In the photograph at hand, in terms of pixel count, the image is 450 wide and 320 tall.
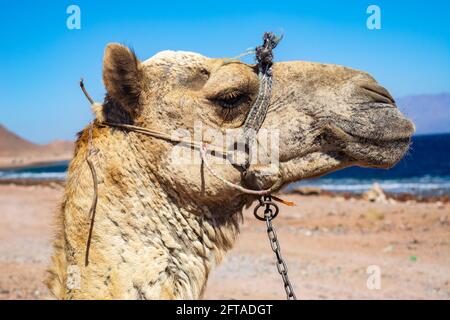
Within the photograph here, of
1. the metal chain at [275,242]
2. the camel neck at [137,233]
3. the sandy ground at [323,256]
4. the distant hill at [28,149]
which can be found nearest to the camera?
A: the camel neck at [137,233]

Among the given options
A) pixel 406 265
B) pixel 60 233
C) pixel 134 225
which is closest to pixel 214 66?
pixel 134 225

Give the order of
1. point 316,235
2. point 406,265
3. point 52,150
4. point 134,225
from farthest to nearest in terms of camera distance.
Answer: point 52,150 < point 316,235 < point 406,265 < point 134,225

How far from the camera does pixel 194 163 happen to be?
302 centimetres

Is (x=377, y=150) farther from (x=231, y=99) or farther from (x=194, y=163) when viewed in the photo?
(x=194, y=163)

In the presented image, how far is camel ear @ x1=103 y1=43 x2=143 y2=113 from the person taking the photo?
2.98 meters

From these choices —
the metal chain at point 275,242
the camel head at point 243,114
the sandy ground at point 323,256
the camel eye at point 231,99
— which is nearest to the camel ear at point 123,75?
the camel head at point 243,114

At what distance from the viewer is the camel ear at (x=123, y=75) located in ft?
9.78

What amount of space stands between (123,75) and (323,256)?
34.6 feet

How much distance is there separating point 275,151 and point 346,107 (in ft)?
1.51

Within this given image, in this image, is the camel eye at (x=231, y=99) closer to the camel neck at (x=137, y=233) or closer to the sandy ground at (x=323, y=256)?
the camel neck at (x=137, y=233)

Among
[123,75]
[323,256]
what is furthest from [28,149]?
[123,75]

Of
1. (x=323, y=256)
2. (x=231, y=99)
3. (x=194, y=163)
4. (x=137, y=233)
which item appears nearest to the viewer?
(x=137, y=233)

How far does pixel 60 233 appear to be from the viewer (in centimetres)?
306
